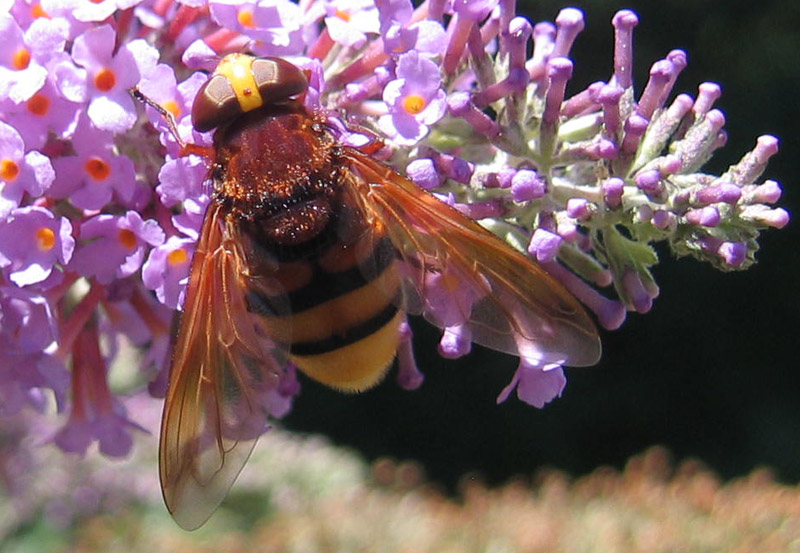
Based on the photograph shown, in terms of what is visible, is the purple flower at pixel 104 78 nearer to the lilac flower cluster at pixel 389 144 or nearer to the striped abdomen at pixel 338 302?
the lilac flower cluster at pixel 389 144

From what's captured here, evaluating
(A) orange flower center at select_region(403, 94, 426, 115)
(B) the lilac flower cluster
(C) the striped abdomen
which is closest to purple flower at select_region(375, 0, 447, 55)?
(B) the lilac flower cluster

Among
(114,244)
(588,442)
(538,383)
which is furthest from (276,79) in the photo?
(588,442)

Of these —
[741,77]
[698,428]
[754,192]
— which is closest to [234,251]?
[754,192]

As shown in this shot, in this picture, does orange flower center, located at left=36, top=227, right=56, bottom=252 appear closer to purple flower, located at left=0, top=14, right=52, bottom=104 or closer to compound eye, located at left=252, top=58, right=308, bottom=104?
purple flower, located at left=0, top=14, right=52, bottom=104

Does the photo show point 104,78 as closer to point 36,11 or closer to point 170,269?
point 36,11

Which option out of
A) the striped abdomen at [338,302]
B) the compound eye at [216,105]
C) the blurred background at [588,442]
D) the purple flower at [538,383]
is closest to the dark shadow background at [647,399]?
the blurred background at [588,442]

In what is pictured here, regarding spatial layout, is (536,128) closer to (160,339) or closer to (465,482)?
(160,339)
